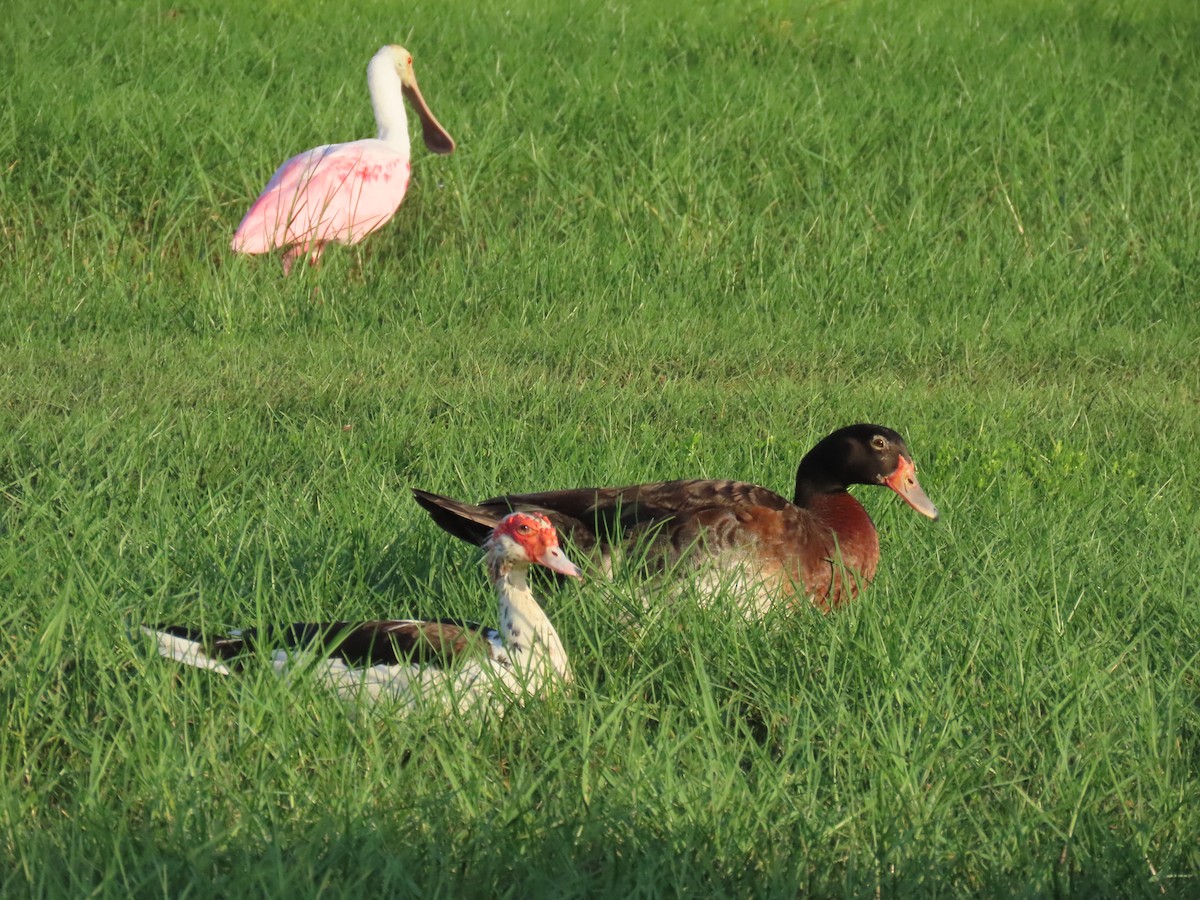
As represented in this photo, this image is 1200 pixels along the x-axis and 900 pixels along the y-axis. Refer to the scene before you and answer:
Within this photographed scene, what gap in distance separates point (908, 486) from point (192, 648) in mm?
2171

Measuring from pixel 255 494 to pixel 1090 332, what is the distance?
467 cm

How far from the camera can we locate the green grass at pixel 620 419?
2.78 meters

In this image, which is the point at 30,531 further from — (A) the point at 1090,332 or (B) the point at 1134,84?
(B) the point at 1134,84

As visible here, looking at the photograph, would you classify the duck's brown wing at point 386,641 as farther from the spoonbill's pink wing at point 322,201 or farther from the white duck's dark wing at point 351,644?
the spoonbill's pink wing at point 322,201

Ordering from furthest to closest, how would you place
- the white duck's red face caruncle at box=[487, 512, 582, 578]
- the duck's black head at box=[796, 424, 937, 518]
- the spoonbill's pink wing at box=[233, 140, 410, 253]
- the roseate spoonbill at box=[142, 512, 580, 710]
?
the spoonbill's pink wing at box=[233, 140, 410, 253] < the duck's black head at box=[796, 424, 937, 518] < the white duck's red face caruncle at box=[487, 512, 582, 578] < the roseate spoonbill at box=[142, 512, 580, 710]

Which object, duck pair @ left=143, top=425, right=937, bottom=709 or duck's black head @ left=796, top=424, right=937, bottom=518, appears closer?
duck pair @ left=143, top=425, right=937, bottom=709

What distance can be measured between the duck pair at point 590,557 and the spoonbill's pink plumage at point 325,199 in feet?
13.9

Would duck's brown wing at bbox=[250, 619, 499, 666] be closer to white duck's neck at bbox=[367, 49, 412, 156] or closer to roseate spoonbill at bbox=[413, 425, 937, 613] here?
roseate spoonbill at bbox=[413, 425, 937, 613]

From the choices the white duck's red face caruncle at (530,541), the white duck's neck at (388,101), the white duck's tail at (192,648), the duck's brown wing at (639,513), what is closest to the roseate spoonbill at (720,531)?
the duck's brown wing at (639,513)

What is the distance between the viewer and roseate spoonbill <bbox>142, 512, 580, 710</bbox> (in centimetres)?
318

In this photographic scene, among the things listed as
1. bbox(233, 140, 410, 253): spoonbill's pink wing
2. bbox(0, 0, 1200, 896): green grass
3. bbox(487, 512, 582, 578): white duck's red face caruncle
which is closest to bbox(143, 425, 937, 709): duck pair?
bbox(487, 512, 582, 578): white duck's red face caruncle

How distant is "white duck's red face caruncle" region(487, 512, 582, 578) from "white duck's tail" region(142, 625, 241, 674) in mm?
611

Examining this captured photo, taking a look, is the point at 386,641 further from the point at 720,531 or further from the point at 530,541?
the point at 720,531

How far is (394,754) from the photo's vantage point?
119 inches
